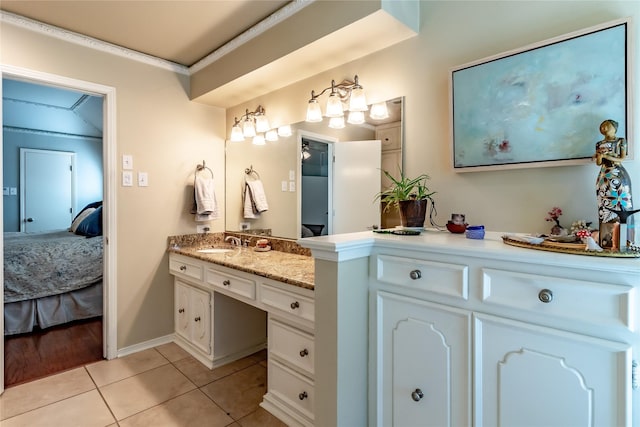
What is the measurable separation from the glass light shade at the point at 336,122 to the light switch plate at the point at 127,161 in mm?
1616

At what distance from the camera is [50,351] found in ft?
8.71

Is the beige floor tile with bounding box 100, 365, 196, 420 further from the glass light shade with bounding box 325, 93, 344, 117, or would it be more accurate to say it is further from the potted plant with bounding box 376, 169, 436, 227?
the glass light shade with bounding box 325, 93, 344, 117

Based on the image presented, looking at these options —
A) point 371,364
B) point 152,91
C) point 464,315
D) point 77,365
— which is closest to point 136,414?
point 77,365

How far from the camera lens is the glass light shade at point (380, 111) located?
6.30 ft

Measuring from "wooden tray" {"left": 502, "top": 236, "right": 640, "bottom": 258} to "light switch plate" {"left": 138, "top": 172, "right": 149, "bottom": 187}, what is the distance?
8.51ft

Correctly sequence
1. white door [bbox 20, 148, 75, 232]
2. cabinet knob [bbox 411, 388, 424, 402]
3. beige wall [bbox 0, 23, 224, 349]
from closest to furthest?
cabinet knob [bbox 411, 388, 424, 402] → beige wall [bbox 0, 23, 224, 349] → white door [bbox 20, 148, 75, 232]

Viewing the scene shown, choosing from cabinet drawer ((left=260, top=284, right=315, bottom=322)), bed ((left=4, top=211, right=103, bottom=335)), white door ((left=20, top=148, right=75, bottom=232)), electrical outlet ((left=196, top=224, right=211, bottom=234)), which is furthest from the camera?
white door ((left=20, top=148, right=75, bottom=232))

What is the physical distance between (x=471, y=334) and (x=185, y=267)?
218 centimetres

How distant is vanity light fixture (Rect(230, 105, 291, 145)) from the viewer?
2.66 m

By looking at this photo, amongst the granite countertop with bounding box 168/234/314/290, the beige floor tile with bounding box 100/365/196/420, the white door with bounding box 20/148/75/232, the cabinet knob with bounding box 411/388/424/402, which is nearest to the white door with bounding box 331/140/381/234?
the granite countertop with bounding box 168/234/314/290

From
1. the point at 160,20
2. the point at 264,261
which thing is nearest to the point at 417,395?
the point at 264,261

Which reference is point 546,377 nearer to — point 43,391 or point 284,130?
point 284,130

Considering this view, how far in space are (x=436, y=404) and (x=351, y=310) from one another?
18.1 inches

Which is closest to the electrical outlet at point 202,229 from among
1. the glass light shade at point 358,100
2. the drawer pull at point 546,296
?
the glass light shade at point 358,100
